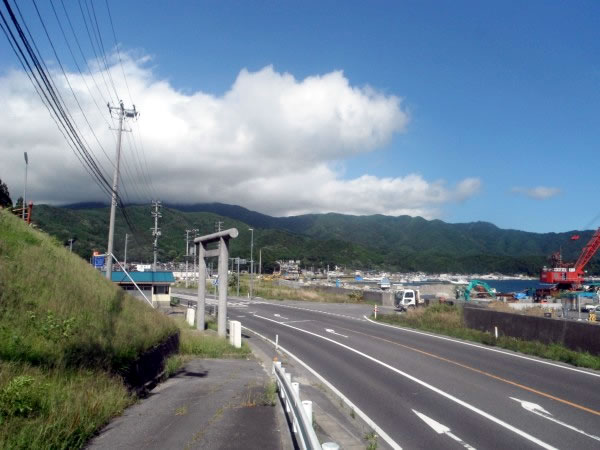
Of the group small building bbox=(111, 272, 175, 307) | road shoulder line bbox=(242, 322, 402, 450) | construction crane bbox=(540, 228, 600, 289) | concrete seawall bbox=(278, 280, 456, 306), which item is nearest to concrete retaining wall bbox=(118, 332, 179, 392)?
road shoulder line bbox=(242, 322, 402, 450)

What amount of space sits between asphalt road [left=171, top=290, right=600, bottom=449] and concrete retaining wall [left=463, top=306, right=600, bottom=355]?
5.96 ft

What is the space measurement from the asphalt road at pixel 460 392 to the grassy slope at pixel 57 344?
4.85 meters

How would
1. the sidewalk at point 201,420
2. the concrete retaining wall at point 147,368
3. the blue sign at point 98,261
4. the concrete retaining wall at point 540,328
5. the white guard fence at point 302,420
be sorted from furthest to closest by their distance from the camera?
the blue sign at point 98,261 → the concrete retaining wall at point 540,328 → the concrete retaining wall at point 147,368 → the sidewalk at point 201,420 → the white guard fence at point 302,420

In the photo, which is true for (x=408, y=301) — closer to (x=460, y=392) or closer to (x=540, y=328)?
(x=540, y=328)

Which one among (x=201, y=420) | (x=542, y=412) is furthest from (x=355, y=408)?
(x=201, y=420)

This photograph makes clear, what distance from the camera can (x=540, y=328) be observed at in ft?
69.1

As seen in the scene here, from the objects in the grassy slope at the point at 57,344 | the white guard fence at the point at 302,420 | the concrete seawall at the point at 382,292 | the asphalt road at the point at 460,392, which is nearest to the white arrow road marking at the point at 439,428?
the asphalt road at the point at 460,392

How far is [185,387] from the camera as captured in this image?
465 inches

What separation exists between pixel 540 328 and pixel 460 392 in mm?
10335

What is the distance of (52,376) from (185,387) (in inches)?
160

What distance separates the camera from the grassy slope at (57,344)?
A: 22.2 feet

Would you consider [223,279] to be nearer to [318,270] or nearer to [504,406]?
[504,406]

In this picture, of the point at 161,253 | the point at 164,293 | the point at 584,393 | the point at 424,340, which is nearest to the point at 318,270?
the point at 161,253

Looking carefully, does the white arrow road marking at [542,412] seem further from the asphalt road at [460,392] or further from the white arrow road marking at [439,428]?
the white arrow road marking at [439,428]
